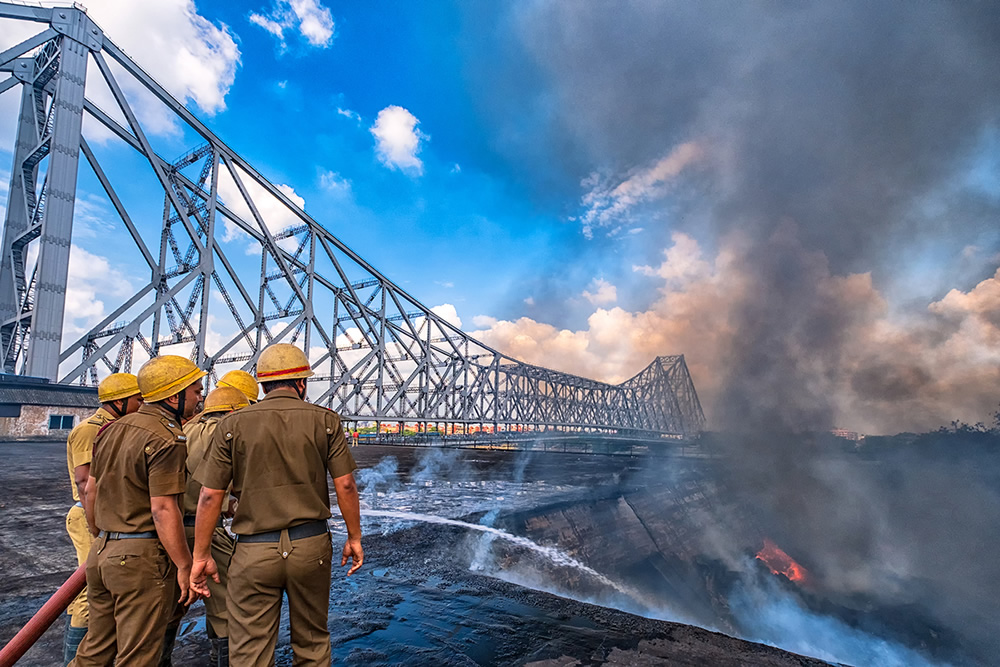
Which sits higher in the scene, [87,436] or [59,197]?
[59,197]

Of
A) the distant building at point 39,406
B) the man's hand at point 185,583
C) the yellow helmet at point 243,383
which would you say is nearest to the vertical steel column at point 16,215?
the distant building at point 39,406

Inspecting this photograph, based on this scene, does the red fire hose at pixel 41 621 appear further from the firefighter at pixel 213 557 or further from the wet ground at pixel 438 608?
the wet ground at pixel 438 608

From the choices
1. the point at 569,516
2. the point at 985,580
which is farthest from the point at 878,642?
the point at 569,516

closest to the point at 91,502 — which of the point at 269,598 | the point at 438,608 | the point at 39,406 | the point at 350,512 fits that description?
the point at 269,598

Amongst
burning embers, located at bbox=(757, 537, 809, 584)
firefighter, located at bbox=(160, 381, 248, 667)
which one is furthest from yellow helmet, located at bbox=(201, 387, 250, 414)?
burning embers, located at bbox=(757, 537, 809, 584)

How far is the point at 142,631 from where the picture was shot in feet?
9.02

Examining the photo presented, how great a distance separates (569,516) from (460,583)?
737cm

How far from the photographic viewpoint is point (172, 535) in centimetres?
281

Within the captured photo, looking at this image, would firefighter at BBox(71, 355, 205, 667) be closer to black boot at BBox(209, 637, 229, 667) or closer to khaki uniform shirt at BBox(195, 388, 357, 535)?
khaki uniform shirt at BBox(195, 388, 357, 535)

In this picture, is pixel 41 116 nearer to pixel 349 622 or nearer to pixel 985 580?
→ pixel 349 622

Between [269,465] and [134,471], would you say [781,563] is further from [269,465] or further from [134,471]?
[134,471]

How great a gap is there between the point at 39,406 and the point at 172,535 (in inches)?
1171

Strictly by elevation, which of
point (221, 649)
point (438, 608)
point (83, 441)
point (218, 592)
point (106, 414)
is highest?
point (106, 414)

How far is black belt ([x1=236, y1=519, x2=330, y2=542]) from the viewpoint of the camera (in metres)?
2.74
